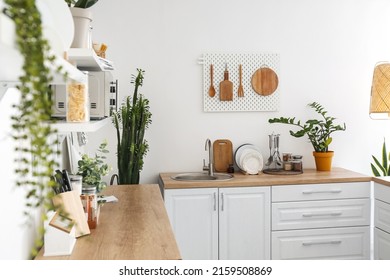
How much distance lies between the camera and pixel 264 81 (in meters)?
3.92

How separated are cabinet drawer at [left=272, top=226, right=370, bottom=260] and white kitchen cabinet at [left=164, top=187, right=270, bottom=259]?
11 centimetres

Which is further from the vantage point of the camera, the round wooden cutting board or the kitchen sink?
the round wooden cutting board

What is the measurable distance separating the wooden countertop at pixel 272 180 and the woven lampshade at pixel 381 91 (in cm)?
56

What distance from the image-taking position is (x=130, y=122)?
3.45m

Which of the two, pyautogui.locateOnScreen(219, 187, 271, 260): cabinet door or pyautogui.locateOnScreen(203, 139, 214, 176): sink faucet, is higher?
pyautogui.locateOnScreen(203, 139, 214, 176): sink faucet

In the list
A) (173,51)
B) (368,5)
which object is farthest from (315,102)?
(173,51)

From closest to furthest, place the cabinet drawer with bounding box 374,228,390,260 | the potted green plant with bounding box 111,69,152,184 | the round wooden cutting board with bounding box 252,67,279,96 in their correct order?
the cabinet drawer with bounding box 374,228,390,260 → the potted green plant with bounding box 111,69,152,184 → the round wooden cutting board with bounding box 252,67,279,96

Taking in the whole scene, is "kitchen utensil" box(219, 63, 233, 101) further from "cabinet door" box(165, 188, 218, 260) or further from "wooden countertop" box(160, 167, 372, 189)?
"cabinet door" box(165, 188, 218, 260)

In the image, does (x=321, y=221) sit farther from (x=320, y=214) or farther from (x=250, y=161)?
(x=250, y=161)

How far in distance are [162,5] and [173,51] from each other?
1.24 ft

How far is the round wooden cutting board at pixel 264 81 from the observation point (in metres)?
3.90

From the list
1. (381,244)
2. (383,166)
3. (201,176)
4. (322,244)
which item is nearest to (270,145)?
(201,176)

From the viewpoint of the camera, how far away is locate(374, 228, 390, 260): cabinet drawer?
130 inches

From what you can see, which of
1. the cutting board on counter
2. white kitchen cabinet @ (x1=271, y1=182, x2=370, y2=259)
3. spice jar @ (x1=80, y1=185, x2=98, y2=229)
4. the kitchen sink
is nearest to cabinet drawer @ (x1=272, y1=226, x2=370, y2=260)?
white kitchen cabinet @ (x1=271, y1=182, x2=370, y2=259)
